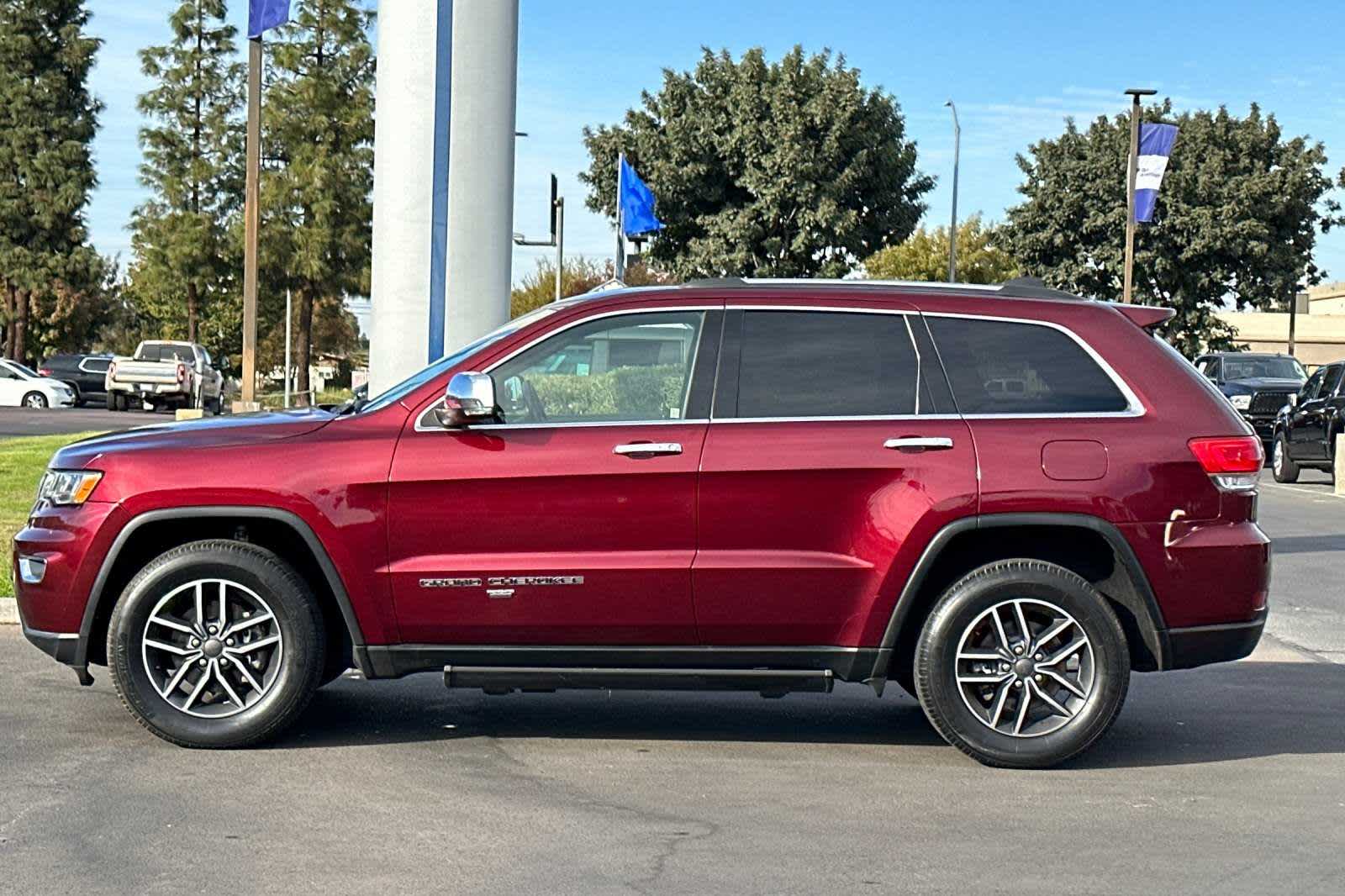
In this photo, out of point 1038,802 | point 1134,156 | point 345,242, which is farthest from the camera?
point 345,242

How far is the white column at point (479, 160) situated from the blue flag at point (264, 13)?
8989mm

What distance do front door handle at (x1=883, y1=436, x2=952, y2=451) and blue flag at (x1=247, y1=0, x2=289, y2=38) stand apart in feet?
53.1

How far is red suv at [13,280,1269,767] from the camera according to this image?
6594 mm

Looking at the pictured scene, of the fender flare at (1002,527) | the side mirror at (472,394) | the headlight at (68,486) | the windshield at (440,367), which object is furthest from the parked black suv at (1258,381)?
the headlight at (68,486)

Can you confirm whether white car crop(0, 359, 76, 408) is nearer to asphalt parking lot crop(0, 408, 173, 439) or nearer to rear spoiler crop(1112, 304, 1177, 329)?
asphalt parking lot crop(0, 408, 173, 439)

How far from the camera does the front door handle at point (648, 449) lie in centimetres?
660

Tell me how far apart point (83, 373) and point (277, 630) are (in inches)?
1916

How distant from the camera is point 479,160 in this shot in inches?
499

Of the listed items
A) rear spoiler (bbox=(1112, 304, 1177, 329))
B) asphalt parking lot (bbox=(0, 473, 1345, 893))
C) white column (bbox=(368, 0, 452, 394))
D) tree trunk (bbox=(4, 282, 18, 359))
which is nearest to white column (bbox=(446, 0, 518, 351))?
white column (bbox=(368, 0, 452, 394))

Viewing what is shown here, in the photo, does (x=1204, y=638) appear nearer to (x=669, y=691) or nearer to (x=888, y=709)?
(x=888, y=709)

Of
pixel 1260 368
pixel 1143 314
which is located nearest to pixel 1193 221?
pixel 1260 368

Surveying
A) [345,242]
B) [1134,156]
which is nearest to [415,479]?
[1134,156]

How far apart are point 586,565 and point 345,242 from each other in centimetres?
4647

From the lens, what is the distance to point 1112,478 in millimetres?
6660
